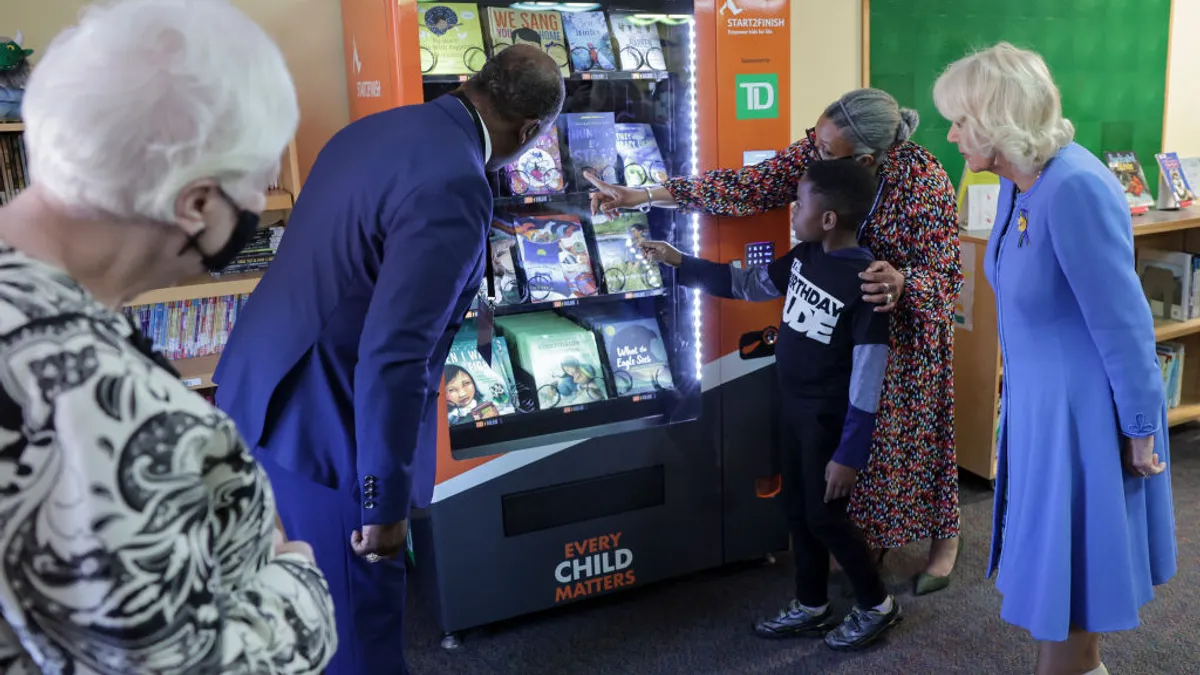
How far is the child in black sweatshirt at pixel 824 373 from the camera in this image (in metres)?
2.37

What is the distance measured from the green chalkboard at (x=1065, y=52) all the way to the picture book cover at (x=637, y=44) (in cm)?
126

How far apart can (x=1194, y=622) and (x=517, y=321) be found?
225 cm

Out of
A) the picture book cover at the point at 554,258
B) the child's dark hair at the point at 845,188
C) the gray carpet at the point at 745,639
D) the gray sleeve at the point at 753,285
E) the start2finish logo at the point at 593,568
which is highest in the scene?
the child's dark hair at the point at 845,188

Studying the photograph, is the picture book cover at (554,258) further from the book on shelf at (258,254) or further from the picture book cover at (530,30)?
the book on shelf at (258,254)

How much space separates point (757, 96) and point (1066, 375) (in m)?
1.22

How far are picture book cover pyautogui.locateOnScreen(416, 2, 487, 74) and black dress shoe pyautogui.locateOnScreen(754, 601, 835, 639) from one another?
180 centimetres

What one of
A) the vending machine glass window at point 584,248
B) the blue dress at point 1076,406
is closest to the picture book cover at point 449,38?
the vending machine glass window at point 584,248

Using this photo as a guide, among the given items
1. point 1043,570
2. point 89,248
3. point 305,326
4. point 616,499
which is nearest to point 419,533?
point 616,499

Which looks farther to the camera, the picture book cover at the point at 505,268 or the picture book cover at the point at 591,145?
the picture book cover at the point at 591,145

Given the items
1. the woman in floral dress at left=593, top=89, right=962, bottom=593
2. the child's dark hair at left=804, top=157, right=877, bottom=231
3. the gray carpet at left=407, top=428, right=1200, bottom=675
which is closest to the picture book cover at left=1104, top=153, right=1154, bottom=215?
the gray carpet at left=407, top=428, right=1200, bottom=675

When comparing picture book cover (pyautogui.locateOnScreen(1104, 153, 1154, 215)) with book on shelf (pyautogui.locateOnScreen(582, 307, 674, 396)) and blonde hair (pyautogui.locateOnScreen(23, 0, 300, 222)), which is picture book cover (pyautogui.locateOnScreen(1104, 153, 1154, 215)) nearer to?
book on shelf (pyautogui.locateOnScreen(582, 307, 674, 396))

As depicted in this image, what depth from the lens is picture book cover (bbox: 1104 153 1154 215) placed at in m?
4.20

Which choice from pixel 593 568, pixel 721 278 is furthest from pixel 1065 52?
pixel 593 568

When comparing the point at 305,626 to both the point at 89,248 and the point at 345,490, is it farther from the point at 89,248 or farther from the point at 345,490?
the point at 345,490
